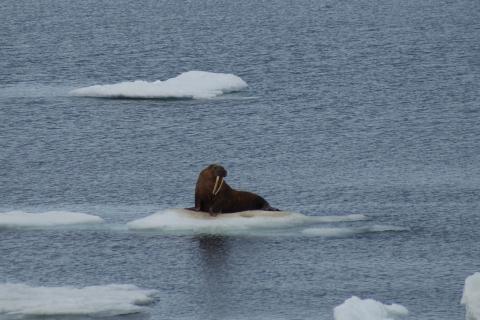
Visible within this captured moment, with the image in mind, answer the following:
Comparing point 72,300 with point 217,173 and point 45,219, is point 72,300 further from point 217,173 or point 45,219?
point 217,173

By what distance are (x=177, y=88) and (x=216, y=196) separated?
25.7 meters

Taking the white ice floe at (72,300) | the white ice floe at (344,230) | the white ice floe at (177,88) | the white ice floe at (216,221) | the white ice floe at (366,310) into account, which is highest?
the white ice floe at (177,88)

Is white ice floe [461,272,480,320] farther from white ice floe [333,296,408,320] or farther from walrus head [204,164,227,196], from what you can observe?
walrus head [204,164,227,196]

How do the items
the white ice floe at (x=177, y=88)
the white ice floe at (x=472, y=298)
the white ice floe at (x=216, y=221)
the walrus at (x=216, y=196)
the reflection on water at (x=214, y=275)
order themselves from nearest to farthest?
the white ice floe at (x=472, y=298) → the reflection on water at (x=214, y=275) → the white ice floe at (x=216, y=221) → the walrus at (x=216, y=196) → the white ice floe at (x=177, y=88)

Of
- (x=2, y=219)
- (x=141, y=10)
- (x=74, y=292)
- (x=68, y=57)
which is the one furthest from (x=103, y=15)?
(x=74, y=292)

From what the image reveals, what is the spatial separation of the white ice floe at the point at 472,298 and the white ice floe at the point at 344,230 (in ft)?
24.6

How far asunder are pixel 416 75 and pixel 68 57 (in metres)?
18.4

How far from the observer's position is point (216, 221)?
39938mm

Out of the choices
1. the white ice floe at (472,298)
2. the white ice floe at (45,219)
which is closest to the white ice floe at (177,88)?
the white ice floe at (45,219)

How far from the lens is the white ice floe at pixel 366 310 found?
31.2 meters

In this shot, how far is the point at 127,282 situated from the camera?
36.2 meters

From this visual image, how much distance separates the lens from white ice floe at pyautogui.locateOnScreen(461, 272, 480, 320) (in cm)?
3152

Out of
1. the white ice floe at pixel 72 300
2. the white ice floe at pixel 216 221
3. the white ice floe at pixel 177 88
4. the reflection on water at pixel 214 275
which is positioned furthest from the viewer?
the white ice floe at pixel 177 88

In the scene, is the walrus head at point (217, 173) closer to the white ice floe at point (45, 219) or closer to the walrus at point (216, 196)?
the walrus at point (216, 196)
